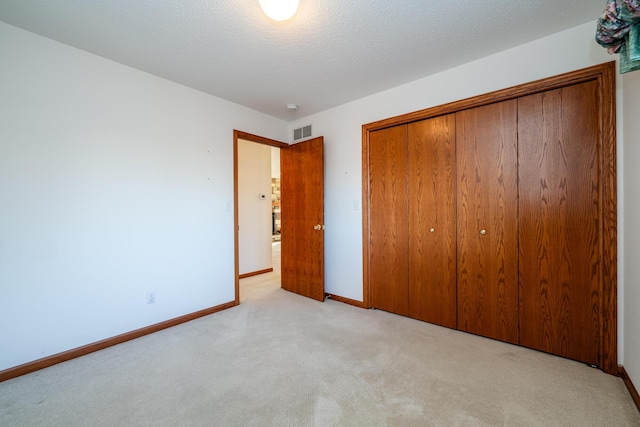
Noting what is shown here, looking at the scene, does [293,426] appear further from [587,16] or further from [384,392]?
[587,16]

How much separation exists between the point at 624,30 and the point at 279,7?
1.72 m

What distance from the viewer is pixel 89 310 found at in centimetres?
226

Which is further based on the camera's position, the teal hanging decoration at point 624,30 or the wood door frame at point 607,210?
the wood door frame at point 607,210

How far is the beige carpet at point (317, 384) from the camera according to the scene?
151 centimetres

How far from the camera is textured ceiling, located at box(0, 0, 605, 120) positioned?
1.76m

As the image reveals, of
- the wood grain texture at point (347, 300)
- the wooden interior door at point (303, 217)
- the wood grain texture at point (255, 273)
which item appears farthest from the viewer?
the wood grain texture at point (255, 273)

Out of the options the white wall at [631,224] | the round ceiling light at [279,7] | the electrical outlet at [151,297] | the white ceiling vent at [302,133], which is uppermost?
the round ceiling light at [279,7]

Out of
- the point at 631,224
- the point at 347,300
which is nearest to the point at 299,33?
the point at 631,224

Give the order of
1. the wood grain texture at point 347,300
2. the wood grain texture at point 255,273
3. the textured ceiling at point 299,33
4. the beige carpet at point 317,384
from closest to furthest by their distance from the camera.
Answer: the beige carpet at point 317,384, the textured ceiling at point 299,33, the wood grain texture at point 347,300, the wood grain texture at point 255,273

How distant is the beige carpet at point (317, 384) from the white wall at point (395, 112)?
1.76ft

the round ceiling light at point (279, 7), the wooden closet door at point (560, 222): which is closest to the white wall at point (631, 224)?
the wooden closet door at point (560, 222)

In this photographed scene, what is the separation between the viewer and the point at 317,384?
1.79m

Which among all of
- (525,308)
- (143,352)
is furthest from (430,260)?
(143,352)

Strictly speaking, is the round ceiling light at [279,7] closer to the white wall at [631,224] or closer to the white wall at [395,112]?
the white wall at [395,112]
